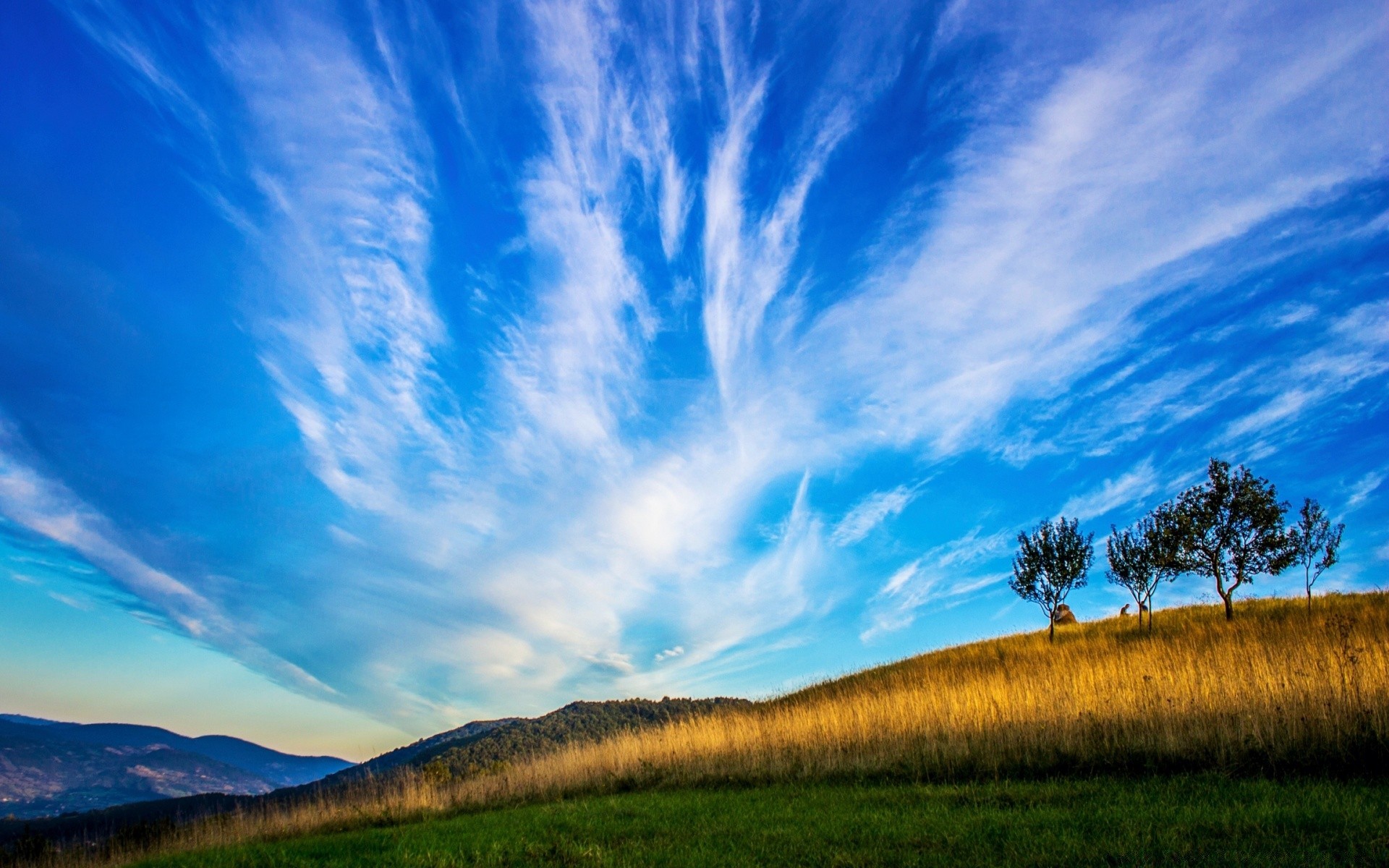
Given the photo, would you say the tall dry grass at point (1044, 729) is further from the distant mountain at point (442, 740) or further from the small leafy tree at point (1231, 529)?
the distant mountain at point (442, 740)

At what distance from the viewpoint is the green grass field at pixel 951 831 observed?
642cm

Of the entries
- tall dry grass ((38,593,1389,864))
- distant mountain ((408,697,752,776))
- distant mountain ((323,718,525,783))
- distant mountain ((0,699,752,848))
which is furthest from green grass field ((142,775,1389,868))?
distant mountain ((323,718,525,783))

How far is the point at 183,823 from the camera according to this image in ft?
89.2

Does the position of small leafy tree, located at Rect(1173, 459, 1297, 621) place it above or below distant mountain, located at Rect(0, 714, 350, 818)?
above

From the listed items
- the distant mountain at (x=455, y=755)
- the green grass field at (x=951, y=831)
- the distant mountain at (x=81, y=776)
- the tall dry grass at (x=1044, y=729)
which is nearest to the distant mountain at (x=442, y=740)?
the distant mountain at (x=455, y=755)

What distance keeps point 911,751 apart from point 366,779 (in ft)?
69.8

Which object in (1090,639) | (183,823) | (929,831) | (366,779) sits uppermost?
(1090,639)

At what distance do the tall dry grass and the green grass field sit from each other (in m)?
1.83

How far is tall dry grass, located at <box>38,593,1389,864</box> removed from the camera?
1143 cm

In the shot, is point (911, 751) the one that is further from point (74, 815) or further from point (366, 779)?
point (74, 815)

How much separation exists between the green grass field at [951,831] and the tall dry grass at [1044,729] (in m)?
1.83

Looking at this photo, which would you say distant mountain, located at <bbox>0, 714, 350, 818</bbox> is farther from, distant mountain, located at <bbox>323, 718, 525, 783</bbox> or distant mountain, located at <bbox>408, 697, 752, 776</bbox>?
distant mountain, located at <bbox>408, 697, 752, 776</bbox>

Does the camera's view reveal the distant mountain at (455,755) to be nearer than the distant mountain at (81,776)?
Yes

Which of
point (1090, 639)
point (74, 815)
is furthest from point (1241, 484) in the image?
point (74, 815)
